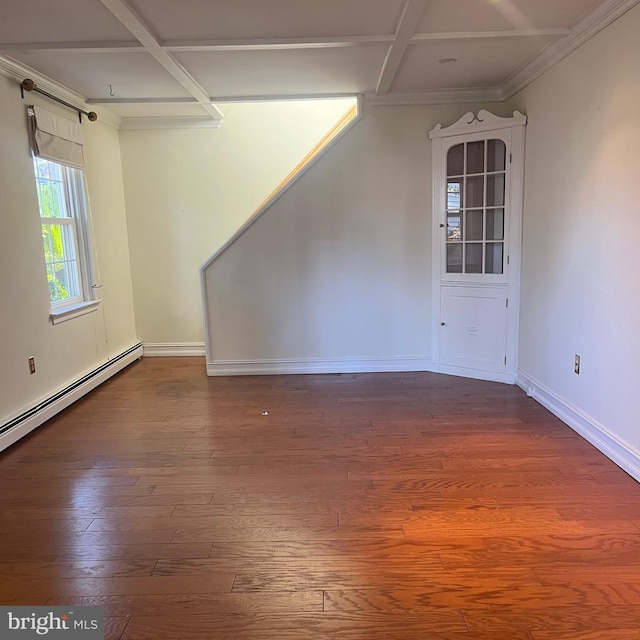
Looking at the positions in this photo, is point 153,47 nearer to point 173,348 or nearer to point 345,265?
point 345,265

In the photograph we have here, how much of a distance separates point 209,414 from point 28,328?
1.36 metres

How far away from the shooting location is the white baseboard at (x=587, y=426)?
8.48 feet

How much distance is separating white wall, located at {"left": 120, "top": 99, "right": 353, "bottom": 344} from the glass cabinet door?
1626mm

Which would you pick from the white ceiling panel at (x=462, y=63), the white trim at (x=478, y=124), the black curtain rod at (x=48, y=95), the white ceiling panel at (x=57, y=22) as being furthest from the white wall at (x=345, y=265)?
the white ceiling panel at (x=57, y=22)

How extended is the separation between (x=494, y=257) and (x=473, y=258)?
0.17 metres

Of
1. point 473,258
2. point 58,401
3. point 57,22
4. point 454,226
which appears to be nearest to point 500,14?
point 454,226

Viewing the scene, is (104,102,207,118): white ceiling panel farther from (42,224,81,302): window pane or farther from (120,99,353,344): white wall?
(42,224,81,302): window pane

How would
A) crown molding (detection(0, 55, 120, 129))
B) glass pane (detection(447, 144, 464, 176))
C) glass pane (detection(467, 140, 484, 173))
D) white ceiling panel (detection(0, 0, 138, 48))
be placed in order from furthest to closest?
1. glass pane (detection(447, 144, 464, 176))
2. glass pane (detection(467, 140, 484, 173))
3. crown molding (detection(0, 55, 120, 129))
4. white ceiling panel (detection(0, 0, 138, 48))

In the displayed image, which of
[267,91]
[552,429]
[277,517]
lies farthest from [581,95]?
[277,517]

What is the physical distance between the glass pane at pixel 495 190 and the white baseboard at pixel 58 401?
11.8 feet

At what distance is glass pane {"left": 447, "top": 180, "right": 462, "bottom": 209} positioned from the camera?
4.17 m

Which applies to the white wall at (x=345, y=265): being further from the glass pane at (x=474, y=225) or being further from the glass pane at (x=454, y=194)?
the glass pane at (x=474, y=225)

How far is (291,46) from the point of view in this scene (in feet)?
9.95

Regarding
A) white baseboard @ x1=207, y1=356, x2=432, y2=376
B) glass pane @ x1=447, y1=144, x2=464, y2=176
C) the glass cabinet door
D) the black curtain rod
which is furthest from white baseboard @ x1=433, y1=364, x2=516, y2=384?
the black curtain rod
